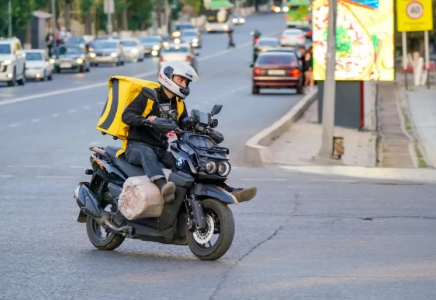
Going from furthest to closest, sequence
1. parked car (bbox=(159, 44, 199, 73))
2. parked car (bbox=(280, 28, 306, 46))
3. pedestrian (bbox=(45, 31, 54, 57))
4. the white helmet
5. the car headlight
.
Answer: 1. parked car (bbox=(280, 28, 306, 46))
2. pedestrian (bbox=(45, 31, 54, 57))
3. parked car (bbox=(159, 44, 199, 73))
4. the white helmet
5. the car headlight

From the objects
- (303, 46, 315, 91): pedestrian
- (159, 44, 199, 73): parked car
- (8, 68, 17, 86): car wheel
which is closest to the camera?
(8, 68, 17, 86): car wheel

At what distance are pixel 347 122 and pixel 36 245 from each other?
21795 mm

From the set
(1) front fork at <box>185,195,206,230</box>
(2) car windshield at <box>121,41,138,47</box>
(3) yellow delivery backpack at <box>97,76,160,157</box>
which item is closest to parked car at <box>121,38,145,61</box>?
(2) car windshield at <box>121,41,138,47</box>

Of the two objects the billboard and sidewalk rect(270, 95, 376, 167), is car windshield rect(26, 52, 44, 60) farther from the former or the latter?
the billboard

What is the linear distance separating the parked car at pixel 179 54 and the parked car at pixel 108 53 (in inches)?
411

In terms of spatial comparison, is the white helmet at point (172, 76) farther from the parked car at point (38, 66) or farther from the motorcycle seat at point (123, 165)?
the parked car at point (38, 66)

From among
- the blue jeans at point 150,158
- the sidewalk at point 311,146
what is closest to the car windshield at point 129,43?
the sidewalk at point 311,146

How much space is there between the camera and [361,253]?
1164 centimetres

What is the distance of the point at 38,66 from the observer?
6075 cm

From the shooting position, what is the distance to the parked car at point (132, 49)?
87194 millimetres

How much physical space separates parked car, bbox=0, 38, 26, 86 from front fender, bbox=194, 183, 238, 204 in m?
43.2

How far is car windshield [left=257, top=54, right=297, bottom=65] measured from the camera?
50438 mm

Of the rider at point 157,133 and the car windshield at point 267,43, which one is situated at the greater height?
the rider at point 157,133

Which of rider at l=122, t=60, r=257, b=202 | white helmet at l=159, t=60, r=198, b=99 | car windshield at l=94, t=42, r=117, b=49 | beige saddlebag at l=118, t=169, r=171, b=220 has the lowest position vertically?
car windshield at l=94, t=42, r=117, b=49
